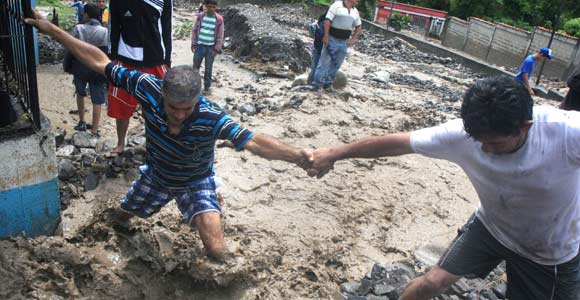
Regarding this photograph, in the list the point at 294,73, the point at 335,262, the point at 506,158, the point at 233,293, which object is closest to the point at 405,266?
the point at 335,262

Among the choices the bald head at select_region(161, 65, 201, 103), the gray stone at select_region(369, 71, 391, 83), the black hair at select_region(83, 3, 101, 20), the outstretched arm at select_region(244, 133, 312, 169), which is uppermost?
the bald head at select_region(161, 65, 201, 103)

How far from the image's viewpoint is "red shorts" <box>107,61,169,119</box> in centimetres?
459

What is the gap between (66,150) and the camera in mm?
5070

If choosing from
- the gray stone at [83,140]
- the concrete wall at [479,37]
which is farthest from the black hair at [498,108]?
the concrete wall at [479,37]

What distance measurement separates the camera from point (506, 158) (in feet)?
7.64

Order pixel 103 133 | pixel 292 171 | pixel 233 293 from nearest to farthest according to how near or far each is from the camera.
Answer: pixel 233 293, pixel 292 171, pixel 103 133

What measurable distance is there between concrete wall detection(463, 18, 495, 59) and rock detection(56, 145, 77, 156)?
1884cm

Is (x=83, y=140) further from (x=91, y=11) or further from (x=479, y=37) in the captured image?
(x=479, y=37)

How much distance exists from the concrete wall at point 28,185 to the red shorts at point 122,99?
1.41 metres

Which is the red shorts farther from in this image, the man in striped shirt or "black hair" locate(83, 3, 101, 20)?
the man in striped shirt

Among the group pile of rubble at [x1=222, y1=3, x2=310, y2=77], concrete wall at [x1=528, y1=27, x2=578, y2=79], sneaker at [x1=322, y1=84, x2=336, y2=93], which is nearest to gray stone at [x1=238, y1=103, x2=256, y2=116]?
sneaker at [x1=322, y1=84, x2=336, y2=93]

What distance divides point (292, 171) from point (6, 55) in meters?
3.06

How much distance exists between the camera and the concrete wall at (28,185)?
119 inches

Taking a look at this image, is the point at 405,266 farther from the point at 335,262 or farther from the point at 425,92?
the point at 425,92
